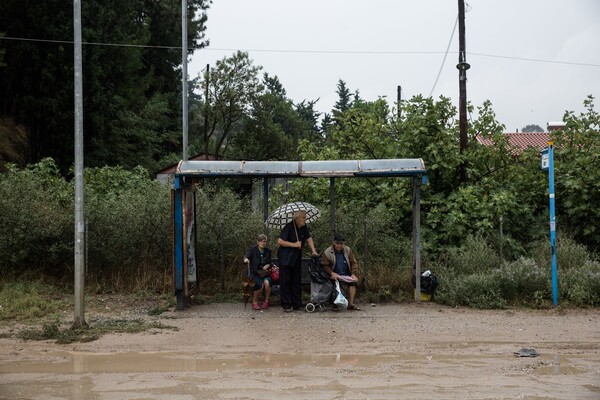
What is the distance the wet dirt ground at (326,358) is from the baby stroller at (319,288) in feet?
0.86

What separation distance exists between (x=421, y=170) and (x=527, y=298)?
10.1 feet

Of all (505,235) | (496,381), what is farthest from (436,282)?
(496,381)

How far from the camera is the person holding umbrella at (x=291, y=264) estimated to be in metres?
12.1

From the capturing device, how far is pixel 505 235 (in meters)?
15.3

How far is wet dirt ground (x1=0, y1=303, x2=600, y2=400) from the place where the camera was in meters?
7.10

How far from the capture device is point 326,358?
28.6 ft

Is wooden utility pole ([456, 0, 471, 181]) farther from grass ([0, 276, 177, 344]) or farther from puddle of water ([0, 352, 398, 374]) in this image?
puddle of water ([0, 352, 398, 374])

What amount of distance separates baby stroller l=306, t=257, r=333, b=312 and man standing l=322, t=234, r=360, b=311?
134 millimetres

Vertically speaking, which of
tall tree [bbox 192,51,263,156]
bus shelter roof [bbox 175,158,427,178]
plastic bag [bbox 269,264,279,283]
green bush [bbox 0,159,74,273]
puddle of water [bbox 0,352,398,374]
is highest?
tall tree [bbox 192,51,263,156]

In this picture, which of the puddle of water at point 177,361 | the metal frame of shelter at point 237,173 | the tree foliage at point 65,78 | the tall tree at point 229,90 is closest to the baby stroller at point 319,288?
the metal frame of shelter at point 237,173

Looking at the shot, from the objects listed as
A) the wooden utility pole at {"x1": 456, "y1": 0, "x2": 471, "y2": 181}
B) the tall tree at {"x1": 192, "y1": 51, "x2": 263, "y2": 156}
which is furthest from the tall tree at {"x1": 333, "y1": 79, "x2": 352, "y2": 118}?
the wooden utility pole at {"x1": 456, "y1": 0, "x2": 471, "y2": 181}

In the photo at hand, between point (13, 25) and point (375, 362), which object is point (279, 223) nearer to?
point (375, 362)

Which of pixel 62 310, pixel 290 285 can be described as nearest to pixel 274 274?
pixel 290 285

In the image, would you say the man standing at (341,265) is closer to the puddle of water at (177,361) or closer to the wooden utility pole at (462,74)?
the puddle of water at (177,361)
